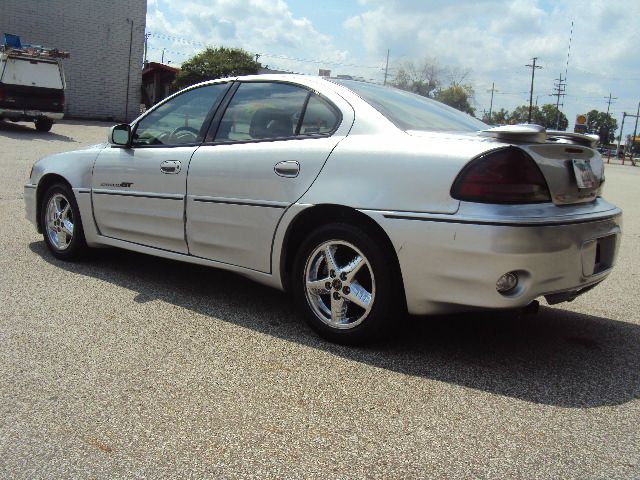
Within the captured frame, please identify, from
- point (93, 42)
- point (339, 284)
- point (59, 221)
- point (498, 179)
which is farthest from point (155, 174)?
point (93, 42)

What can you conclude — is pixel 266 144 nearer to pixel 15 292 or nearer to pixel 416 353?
pixel 416 353

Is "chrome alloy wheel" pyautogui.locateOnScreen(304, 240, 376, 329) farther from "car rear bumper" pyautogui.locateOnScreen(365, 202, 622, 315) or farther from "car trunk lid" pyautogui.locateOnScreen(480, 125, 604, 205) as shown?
"car trunk lid" pyautogui.locateOnScreen(480, 125, 604, 205)

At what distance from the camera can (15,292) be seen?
4457 millimetres

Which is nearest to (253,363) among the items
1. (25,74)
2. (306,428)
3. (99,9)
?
(306,428)

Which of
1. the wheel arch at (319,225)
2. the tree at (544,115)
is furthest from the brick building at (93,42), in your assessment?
the tree at (544,115)

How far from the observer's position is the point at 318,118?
3910 mm

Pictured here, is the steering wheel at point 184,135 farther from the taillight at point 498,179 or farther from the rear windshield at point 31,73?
the rear windshield at point 31,73

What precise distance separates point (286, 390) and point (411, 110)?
6.33 ft

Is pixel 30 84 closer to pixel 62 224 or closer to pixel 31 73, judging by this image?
pixel 31 73

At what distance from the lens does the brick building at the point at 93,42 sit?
29927mm

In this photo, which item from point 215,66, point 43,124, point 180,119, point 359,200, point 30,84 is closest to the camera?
point 359,200

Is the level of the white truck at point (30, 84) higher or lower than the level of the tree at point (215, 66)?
lower

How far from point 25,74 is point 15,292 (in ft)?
59.6

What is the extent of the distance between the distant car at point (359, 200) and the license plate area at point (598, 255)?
0.01 m
